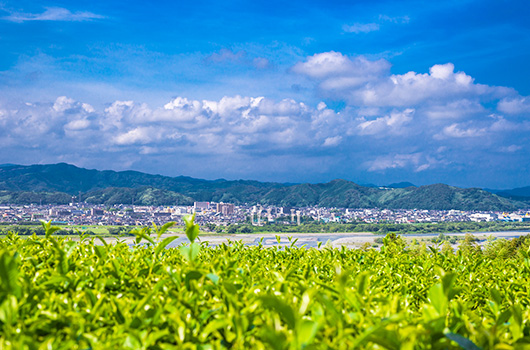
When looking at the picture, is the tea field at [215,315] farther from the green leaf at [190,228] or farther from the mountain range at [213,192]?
the mountain range at [213,192]

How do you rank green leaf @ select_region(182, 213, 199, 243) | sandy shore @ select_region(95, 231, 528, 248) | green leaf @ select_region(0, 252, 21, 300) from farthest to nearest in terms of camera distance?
sandy shore @ select_region(95, 231, 528, 248) → green leaf @ select_region(182, 213, 199, 243) → green leaf @ select_region(0, 252, 21, 300)

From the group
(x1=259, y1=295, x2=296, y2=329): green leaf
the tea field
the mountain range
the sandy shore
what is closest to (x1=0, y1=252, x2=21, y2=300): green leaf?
the tea field

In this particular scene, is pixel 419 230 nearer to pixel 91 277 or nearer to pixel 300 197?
pixel 300 197

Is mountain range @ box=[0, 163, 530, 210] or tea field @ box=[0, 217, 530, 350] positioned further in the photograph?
mountain range @ box=[0, 163, 530, 210]

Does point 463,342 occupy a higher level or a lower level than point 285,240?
higher

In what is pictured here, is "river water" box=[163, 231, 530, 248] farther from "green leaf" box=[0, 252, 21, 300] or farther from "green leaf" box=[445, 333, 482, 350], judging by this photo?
"green leaf" box=[445, 333, 482, 350]

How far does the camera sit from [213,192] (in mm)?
80875

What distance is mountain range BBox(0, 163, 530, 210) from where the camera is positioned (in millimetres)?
69875

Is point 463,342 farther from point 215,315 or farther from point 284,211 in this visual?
point 284,211

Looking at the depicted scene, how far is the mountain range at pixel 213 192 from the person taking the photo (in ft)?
229

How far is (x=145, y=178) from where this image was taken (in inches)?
4200

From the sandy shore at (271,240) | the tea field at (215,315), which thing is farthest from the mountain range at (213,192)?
the tea field at (215,315)

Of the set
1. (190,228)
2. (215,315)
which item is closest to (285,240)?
(190,228)

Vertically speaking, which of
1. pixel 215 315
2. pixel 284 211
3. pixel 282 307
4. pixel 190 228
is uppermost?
pixel 190 228
